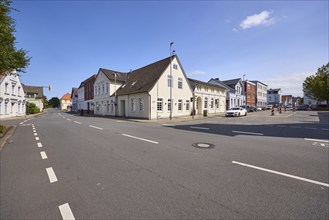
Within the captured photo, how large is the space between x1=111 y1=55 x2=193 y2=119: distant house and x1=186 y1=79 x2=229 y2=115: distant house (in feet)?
11.9

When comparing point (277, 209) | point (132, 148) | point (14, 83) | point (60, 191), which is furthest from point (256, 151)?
point (14, 83)

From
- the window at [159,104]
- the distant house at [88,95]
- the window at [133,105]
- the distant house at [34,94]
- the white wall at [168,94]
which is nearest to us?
the white wall at [168,94]

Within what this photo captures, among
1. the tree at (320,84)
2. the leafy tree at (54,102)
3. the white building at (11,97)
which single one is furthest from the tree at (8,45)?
the leafy tree at (54,102)

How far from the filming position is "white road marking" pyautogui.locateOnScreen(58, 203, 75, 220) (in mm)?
2620

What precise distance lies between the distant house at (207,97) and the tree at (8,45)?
79.5 feet

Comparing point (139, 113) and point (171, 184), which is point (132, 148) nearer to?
point (171, 184)

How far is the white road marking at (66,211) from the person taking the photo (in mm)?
2620

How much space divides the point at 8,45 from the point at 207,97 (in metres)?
31.9

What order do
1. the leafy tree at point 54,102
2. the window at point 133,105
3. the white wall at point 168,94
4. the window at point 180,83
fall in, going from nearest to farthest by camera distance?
the white wall at point 168,94
the window at point 133,105
the window at point 180,83
the leafy tree at point 54,102

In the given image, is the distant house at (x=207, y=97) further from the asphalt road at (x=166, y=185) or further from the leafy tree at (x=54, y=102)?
the leafy tree at (x=54, y=102)

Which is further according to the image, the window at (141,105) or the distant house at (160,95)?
the window at (141,105)

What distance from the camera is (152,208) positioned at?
2.79 m

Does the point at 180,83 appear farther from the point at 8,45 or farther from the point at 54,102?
the point at 54,102

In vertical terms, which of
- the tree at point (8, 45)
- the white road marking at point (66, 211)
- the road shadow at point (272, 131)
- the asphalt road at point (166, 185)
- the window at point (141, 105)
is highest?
the tree at point (8, 45)
